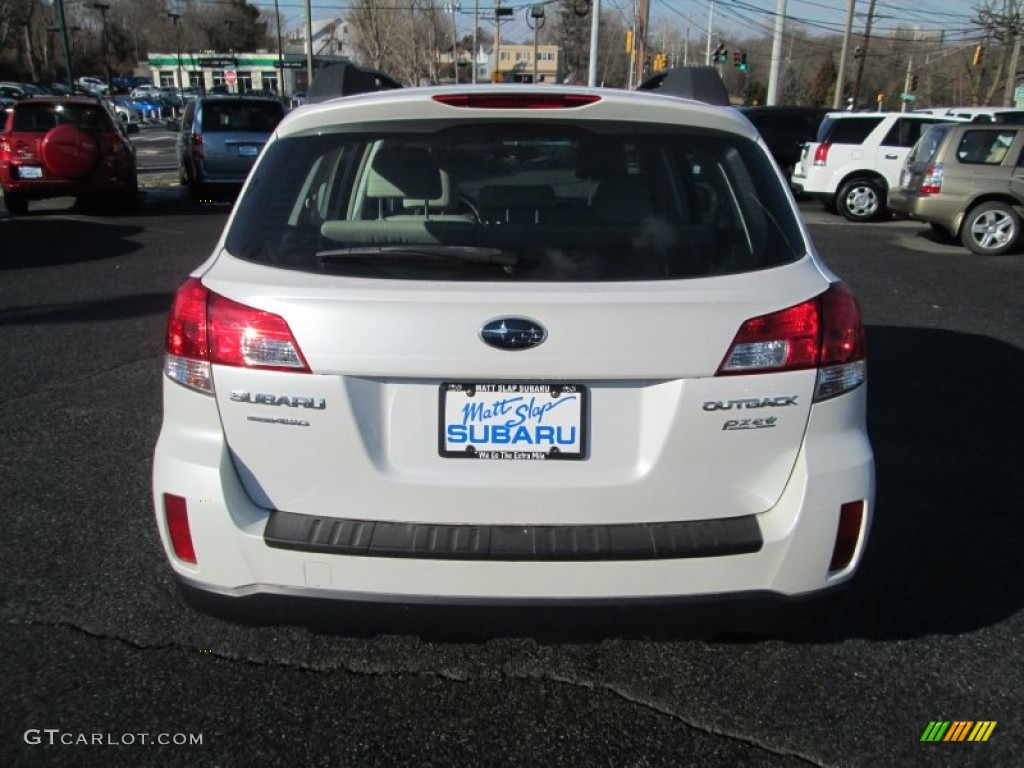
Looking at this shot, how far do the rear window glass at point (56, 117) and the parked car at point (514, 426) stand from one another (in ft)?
45.0

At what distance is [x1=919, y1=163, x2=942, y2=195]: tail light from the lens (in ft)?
40.1

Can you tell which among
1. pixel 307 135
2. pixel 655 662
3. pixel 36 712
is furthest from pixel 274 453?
pixel 655 662

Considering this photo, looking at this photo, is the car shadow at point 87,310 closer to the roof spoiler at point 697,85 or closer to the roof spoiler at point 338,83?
the roof spoiler at point 338,83

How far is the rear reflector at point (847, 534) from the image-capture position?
2.40 meters

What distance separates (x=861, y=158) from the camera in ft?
52.2

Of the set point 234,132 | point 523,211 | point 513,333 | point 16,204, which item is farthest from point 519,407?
point 234,132

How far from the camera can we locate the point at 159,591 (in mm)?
3289

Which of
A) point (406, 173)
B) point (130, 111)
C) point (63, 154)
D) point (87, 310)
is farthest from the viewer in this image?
point (130, 111)

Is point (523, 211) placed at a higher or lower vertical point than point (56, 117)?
higher

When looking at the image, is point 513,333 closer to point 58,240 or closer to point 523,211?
point 523,211

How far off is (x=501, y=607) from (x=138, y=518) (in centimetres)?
220

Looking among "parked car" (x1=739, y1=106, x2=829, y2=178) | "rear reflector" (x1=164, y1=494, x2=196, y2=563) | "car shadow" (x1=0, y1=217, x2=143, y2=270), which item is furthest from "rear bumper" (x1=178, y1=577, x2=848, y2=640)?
"parked car" (x1=739, y1=106, x2=829, y2=178)

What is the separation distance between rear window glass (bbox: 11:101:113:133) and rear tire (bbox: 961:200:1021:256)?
1305cm

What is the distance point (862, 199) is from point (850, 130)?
4.10 ft
